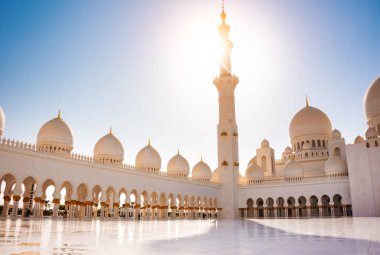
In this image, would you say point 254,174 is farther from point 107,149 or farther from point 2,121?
point 2,121

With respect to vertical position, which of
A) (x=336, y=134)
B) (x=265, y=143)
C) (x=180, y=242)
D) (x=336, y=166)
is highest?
(x=336, y=134)

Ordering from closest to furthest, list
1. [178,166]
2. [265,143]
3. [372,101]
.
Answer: [372,101] → [178,166] → [265,143]

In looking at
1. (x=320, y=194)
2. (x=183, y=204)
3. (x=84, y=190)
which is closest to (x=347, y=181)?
(x=320, y=194)

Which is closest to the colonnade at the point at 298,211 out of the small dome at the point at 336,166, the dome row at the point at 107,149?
the small dome at the point at 336,166

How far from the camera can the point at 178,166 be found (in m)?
31.5

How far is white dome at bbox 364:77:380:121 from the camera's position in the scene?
29.1 m

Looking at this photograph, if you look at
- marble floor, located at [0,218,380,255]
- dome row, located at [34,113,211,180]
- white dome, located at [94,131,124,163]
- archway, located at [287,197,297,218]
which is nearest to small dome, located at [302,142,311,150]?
archway, located at [287,197,297,218]

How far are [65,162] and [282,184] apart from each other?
63.4ft

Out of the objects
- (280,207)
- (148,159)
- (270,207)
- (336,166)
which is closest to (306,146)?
(336,166)

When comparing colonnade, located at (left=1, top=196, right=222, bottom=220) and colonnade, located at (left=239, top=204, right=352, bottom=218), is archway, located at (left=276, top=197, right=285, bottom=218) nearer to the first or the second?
colonnade, located at (left=239, top=204, right=352, bottom=218)

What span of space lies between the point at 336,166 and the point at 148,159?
618 inches

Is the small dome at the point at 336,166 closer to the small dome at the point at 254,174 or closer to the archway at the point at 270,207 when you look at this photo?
the archway at the point at 270,207

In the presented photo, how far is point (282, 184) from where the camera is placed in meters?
30.5

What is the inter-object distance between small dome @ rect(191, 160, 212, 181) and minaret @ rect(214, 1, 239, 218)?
331 centimetres
